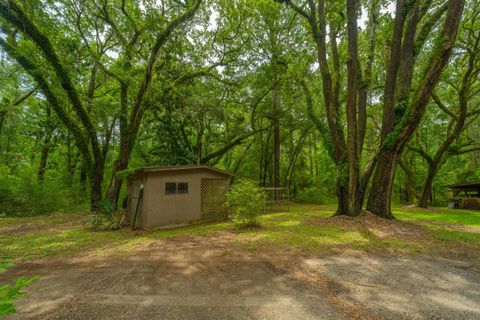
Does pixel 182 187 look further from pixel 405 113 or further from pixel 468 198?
pixel 468 198

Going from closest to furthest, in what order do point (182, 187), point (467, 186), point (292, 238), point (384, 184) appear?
point (292, 238) → point (384, 184) → point (182, 187) → point (467, 186)

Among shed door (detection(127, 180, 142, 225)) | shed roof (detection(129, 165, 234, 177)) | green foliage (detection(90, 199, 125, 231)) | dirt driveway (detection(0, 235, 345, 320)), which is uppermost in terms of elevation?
shed roof (detection(129, 165, 234, 177))

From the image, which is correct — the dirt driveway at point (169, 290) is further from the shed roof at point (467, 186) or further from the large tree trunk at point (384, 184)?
the shed roof at point (467, 186)

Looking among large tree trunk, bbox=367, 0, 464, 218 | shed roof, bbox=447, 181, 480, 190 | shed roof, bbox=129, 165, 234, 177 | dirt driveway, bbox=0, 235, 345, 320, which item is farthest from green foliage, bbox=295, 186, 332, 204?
dirt driveway, bbox=0, 235, 345, 320

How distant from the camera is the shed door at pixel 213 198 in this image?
8.69m

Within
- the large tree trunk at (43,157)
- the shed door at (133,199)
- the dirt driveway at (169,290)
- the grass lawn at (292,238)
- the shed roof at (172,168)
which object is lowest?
the grass lawn at (292,238)

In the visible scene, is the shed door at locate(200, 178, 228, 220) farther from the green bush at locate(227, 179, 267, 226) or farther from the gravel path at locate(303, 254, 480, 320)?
the gravel path at locate(303, 254, 480, 320)

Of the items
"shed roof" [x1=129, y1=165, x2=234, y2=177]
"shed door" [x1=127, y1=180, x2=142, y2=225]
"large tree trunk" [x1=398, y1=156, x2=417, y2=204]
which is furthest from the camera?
"large tree trunk" [x1=398, y1=156, x2=417, y2=204]

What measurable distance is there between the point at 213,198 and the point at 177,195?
160cm

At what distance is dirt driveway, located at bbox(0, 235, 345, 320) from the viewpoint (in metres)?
2.59

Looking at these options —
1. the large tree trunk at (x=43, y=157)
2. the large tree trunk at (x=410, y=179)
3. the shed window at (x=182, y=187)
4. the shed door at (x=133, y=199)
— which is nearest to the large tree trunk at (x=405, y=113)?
the shed window at (x=182, y=187)

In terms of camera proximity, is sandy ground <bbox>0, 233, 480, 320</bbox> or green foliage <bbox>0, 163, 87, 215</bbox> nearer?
sandy ground <bbox>0, 233, 480, 320</bbox>

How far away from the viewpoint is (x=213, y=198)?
891 cm

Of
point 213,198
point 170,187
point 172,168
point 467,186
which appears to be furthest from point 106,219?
point 467,186
